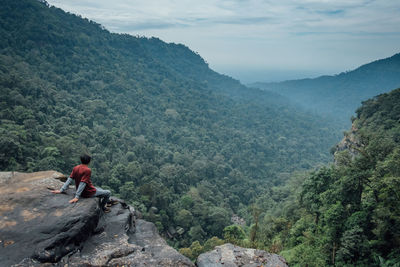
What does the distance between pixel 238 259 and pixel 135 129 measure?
63614 millimetres

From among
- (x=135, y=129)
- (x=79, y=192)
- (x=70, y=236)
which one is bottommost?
(x=135, y=129)

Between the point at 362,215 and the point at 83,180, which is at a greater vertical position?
the point at 83,180

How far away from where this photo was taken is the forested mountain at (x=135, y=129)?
34562mm

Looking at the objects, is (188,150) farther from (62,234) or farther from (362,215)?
(62,234)

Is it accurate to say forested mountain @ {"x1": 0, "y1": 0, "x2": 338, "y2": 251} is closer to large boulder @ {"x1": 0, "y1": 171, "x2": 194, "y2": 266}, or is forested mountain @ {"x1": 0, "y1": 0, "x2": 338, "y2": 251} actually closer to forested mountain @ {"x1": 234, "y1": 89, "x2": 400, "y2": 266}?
large boulder @ {"x1": 0, "y1": 171, "x2": 194, "y2": 266}

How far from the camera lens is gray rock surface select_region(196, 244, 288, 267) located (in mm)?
7555

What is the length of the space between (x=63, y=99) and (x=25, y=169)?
3327 cm

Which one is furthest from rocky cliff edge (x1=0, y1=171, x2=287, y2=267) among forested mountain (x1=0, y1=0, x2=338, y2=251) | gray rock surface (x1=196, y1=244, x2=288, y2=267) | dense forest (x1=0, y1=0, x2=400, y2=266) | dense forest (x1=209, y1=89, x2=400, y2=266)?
forested mountain (x1=0, y1=0, x2=338, y2=251)

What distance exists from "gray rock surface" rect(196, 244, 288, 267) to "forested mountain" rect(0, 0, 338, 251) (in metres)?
23.9

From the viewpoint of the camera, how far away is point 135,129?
68.2 metres

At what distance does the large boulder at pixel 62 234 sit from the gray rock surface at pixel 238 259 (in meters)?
0.98

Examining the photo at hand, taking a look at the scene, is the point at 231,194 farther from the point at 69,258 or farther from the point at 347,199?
the point at 69,258

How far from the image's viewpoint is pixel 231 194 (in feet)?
190

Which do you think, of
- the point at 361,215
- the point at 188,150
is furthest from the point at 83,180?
the point at 188,150
